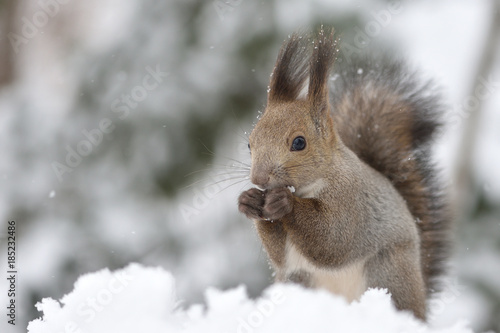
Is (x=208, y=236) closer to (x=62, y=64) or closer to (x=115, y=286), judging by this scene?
(x=62, y=64)

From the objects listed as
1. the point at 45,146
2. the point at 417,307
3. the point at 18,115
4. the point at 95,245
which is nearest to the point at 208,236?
the point at 95,245

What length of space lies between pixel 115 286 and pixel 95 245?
1.79 metres

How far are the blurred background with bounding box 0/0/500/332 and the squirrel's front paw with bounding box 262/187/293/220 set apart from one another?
4.35 feet

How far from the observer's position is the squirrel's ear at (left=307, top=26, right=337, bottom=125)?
1279 mm

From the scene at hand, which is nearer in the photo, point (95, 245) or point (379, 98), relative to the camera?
point (379, 98)

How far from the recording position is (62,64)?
2.99 m

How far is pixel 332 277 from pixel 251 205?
35 cm
